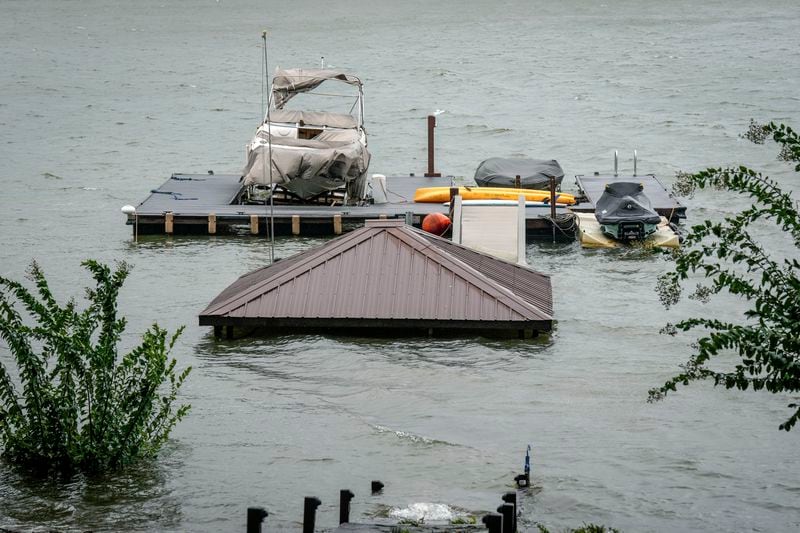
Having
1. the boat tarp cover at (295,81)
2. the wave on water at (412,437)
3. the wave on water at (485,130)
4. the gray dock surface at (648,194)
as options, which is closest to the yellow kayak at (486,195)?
the gray dock surface at (648,194)

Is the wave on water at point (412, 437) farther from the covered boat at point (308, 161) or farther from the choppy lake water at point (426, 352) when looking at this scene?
the covered boat at point (308, 161)

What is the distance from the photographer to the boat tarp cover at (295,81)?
45.0 meters

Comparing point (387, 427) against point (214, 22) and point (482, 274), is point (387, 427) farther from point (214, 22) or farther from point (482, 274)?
point (214, 22)

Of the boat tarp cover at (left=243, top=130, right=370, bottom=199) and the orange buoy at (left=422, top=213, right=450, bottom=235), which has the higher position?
the boat tarp cover at (left=243, top=130, right=370, bottom=199)

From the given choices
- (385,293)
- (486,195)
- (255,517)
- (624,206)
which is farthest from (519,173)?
(255,517)

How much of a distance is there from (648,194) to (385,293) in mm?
16758

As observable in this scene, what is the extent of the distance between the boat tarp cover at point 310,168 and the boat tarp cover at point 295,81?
6.42 meters

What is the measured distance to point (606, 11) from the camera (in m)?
152

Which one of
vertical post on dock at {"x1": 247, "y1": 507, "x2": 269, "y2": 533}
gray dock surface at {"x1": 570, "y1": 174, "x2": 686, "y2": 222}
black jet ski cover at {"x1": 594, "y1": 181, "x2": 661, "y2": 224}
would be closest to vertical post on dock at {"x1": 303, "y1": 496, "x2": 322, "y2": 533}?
vertical post on dock at {"x1": 247, "y1": 507, "x2": 269, "y2": 533}

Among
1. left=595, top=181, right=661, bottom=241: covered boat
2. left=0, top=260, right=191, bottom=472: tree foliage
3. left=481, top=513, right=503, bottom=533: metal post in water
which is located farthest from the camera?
left=595, top=181, right=661, bottom=241: covered boat

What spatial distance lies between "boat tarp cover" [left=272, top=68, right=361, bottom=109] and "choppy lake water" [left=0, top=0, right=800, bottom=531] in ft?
22.2

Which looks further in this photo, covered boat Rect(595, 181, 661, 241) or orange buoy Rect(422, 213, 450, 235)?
covered boat Rect(595, 181, 661, 241)

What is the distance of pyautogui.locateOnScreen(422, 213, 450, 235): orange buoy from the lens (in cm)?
3369

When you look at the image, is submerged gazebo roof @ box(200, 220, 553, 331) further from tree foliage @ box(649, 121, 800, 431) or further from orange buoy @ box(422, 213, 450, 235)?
tree foliage @ box(649, 121, 800, 431)
